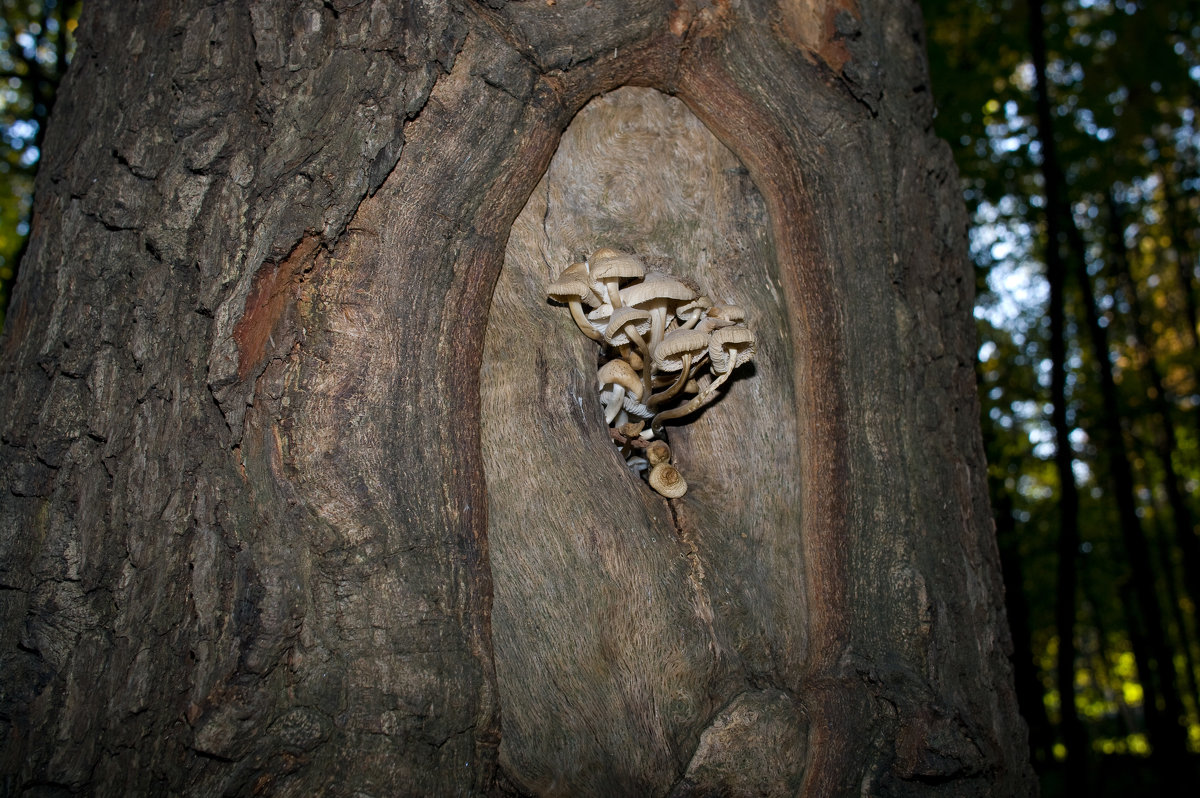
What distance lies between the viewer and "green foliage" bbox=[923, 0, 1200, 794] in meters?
5.52

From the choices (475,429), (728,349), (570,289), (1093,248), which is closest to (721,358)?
(728,349)

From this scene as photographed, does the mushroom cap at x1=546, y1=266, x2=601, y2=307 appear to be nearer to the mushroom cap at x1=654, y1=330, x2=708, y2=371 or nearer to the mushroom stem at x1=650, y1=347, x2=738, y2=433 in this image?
the mushroom cap at x1=654, y1=330, x2=708, y2=371

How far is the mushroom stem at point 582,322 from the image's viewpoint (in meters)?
2.02

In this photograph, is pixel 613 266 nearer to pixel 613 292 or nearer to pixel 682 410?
pixel 613 292

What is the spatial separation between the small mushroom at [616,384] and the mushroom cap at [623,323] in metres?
0.07

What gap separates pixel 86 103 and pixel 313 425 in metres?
1.42

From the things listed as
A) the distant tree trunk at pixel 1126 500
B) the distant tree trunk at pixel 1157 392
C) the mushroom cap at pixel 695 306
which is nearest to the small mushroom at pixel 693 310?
the mushroom cap at pixel 695 306

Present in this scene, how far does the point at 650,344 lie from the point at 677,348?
0.21 meters

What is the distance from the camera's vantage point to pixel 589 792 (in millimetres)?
1747

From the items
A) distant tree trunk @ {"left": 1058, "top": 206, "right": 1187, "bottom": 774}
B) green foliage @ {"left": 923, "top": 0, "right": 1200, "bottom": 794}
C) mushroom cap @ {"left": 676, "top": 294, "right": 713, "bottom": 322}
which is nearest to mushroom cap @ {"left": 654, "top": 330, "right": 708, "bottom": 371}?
mushroom cap @ {"left": 676, "top": 294, "right": 713, "bottom": 322}

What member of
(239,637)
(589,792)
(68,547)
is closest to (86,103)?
(68,547)

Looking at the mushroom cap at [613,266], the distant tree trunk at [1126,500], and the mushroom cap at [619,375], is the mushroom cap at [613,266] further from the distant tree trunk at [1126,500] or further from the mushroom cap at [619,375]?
the distant tree trunk at [1126,500]

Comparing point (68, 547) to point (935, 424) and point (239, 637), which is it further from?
point (935, 424)

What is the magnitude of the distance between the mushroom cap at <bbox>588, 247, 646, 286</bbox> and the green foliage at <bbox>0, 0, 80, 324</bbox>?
795 cm
